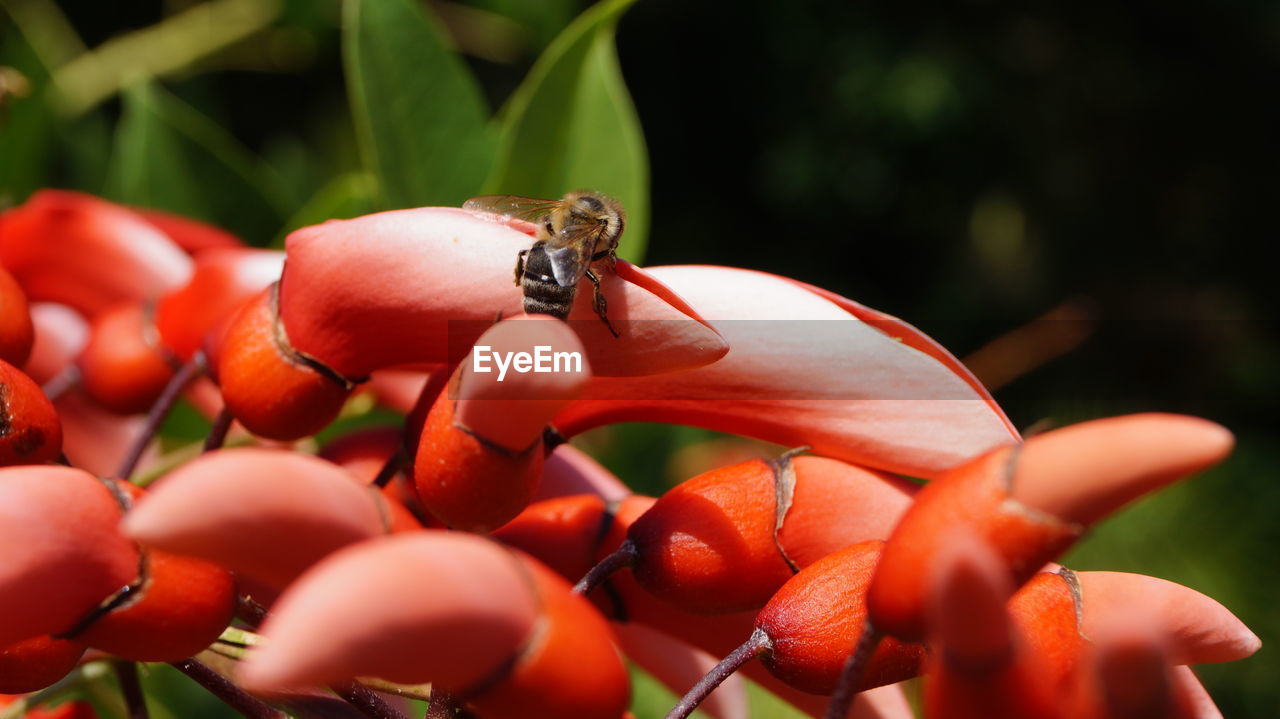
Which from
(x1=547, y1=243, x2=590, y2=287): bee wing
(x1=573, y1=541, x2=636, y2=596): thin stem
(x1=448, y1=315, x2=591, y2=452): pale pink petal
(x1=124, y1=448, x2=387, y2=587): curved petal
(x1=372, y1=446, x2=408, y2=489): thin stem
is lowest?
(x1=573, y1=541, x2=636, y2=596): thin stem

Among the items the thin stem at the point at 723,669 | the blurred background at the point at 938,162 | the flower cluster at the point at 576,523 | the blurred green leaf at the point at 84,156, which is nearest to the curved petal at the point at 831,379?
the flower cluster at the point at 576,523

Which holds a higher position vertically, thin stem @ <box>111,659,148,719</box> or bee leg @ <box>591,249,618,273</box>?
bee leg @ <box>591,249,618,273</box>

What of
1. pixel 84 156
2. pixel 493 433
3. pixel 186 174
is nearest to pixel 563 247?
pixel 493 433

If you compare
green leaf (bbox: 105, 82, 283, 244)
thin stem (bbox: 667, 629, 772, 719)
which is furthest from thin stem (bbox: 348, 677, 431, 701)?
green leaf (bbox: 105, 82, 283, 244)

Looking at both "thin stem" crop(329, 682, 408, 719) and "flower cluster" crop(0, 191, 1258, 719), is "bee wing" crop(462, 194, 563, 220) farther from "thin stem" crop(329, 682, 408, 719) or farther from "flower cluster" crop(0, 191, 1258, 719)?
"thin stem" crop(329, 682, 408, 719)

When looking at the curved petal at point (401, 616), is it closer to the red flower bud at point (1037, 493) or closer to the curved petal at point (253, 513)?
the curved petal at point (253, 513)

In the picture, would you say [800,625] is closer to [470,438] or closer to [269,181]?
[470,438]
